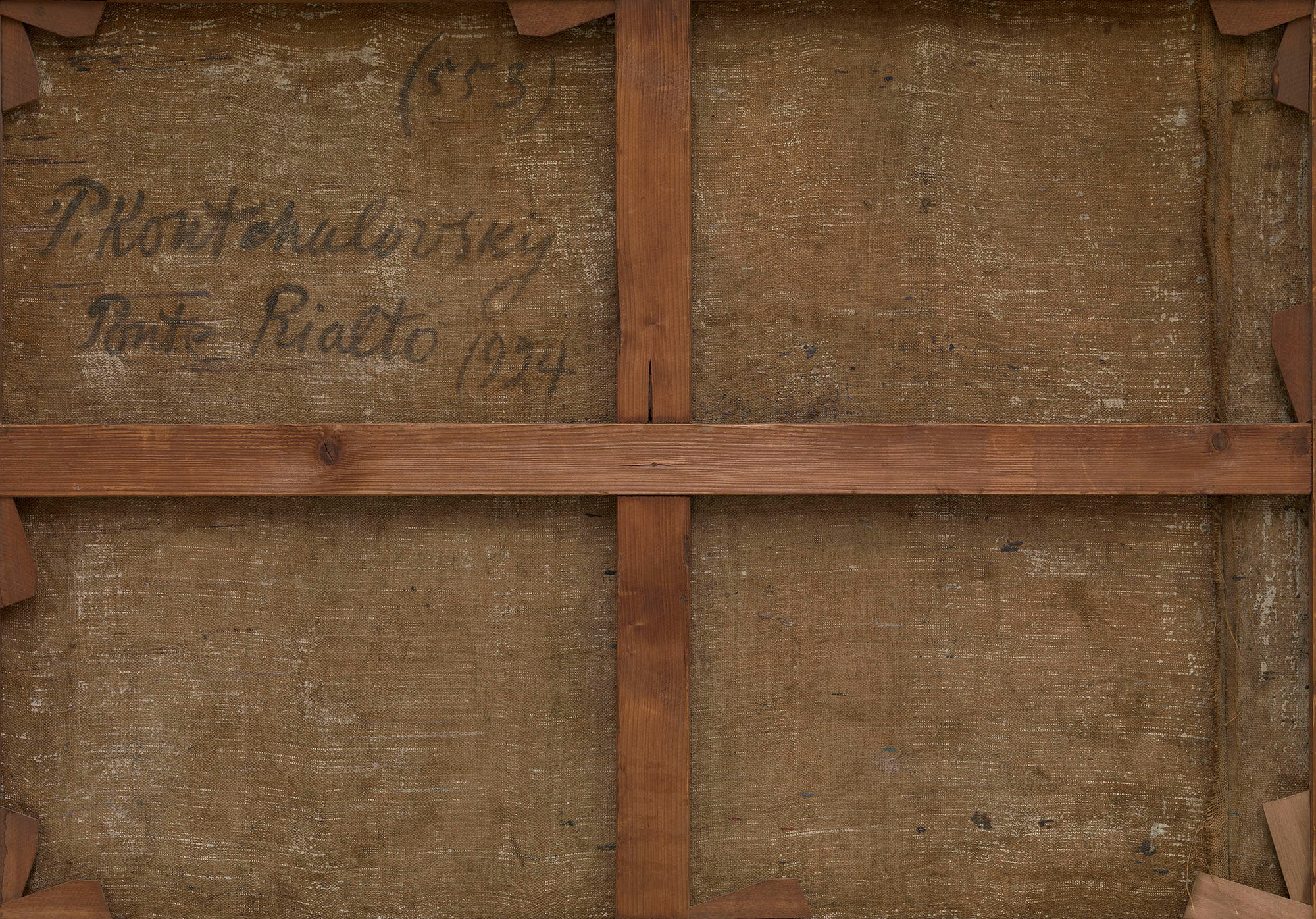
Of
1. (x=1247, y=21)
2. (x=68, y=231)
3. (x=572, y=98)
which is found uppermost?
(x=1247, y=21)

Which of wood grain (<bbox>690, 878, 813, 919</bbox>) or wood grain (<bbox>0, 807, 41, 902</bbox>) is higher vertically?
wood grain (<bbox>0, 807, 41, 902</bbox>)

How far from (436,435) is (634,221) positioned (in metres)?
0.43

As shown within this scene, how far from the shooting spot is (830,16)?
122 cm

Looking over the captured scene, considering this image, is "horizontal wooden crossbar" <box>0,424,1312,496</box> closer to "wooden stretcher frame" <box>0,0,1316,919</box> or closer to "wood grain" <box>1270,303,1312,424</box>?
"wooden stretcher frame" <box>0,0,1316,919</box>

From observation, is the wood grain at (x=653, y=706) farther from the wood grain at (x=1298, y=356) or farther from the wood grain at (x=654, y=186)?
the wood grain at (x=1298, y=356)

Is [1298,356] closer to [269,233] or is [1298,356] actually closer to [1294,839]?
[1294,839]

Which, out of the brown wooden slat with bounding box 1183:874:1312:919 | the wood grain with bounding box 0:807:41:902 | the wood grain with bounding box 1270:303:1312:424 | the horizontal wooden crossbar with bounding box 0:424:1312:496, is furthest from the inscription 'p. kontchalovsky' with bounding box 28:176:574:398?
the brown wooden slat with bounding box 1183:874:1312:919

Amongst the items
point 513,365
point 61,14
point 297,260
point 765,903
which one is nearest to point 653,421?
point 513,365

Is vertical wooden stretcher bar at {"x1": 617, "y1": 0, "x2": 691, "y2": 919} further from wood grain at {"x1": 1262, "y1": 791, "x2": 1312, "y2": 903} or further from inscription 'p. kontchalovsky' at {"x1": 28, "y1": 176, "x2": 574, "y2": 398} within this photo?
wood grain at {"x1": 1262, "y1": 791, "x2": 1312, "y2": 903}

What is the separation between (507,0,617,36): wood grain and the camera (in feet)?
3.93

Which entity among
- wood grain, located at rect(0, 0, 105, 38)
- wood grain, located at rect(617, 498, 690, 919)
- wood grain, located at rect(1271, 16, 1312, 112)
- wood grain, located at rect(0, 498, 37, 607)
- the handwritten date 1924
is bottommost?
wood grain, located at rect(617, 498, 690, 919)

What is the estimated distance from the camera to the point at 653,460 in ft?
3.84

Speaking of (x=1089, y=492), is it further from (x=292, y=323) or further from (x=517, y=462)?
(x=292, y=323)

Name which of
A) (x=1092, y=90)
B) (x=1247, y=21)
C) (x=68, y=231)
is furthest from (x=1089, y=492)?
(x=68, y=231)
